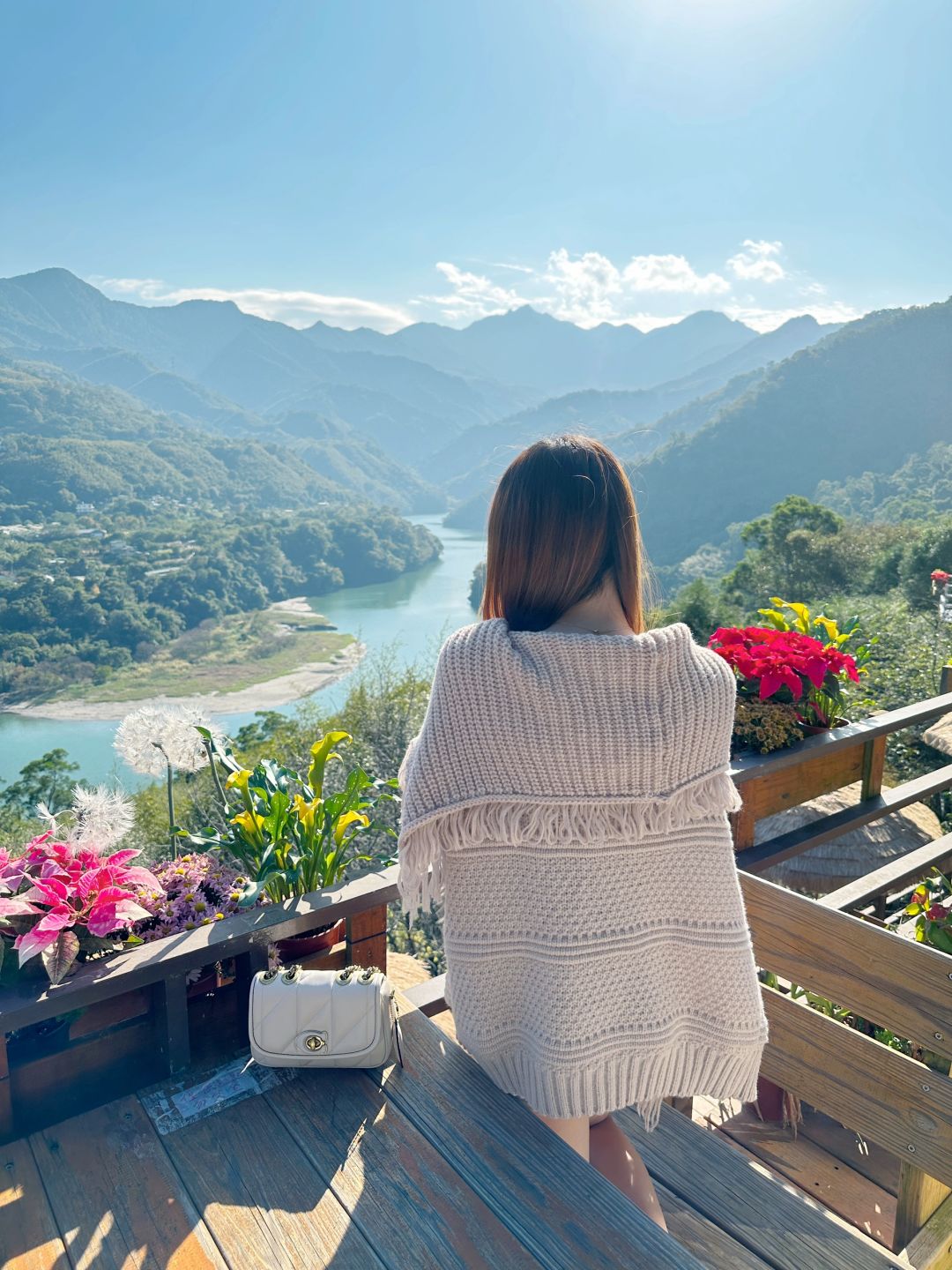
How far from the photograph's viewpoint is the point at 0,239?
139250 millimetres

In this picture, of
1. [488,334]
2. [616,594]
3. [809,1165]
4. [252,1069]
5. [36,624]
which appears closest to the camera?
[616,594]

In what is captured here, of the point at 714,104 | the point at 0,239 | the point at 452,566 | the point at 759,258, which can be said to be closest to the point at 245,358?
the point at 0,239

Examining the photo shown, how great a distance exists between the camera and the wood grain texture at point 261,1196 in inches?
35.6

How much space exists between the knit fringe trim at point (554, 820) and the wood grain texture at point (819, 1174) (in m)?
1.02

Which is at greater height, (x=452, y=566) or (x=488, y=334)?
(x=488, y=334)

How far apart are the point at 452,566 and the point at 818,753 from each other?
177 feet

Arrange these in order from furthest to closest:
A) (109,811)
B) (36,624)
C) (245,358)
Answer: (245,358) < (36,624) < (109,811)

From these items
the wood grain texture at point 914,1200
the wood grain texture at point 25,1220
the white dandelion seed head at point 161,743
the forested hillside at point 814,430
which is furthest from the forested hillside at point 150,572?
the wood grain texture at point 914,1200

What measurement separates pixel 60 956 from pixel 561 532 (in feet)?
Result: 2.89

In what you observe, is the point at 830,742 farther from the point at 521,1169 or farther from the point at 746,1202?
the point at 521,1169

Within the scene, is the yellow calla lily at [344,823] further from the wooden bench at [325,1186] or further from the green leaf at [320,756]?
the wooden bench at [325,1186]

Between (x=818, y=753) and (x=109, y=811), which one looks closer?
(x=109, y=811)

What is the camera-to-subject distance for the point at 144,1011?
1.23 metres

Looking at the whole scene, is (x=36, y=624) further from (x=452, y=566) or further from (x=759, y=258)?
(x=759, y=258)
